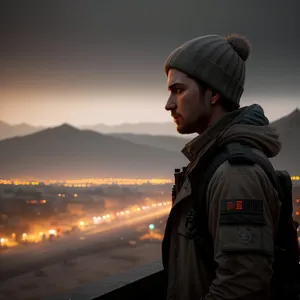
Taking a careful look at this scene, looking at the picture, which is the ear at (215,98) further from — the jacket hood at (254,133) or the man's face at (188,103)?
the jacket hood at (254,133)

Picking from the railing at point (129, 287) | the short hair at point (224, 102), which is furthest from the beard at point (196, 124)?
the railing at point (129, 287)

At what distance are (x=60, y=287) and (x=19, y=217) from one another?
28.1 m

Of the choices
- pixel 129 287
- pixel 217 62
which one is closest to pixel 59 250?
pixel 129 287

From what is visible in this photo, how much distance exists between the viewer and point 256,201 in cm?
149

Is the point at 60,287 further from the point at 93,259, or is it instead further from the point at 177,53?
the point at 177,53

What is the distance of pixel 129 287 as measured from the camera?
3.60 m

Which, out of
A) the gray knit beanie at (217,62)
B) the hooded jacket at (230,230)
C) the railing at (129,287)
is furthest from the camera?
the railing at (129,287)

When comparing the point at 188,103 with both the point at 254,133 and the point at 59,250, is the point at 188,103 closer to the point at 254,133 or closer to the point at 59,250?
the point at 254,133

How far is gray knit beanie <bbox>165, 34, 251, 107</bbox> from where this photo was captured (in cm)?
188

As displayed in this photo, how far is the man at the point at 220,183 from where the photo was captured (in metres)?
1.45

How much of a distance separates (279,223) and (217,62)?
84 cm

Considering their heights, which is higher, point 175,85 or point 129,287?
point 175,85

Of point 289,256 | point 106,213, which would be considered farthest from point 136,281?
point 106,213

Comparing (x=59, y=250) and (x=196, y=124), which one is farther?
(x=59, y=250)
